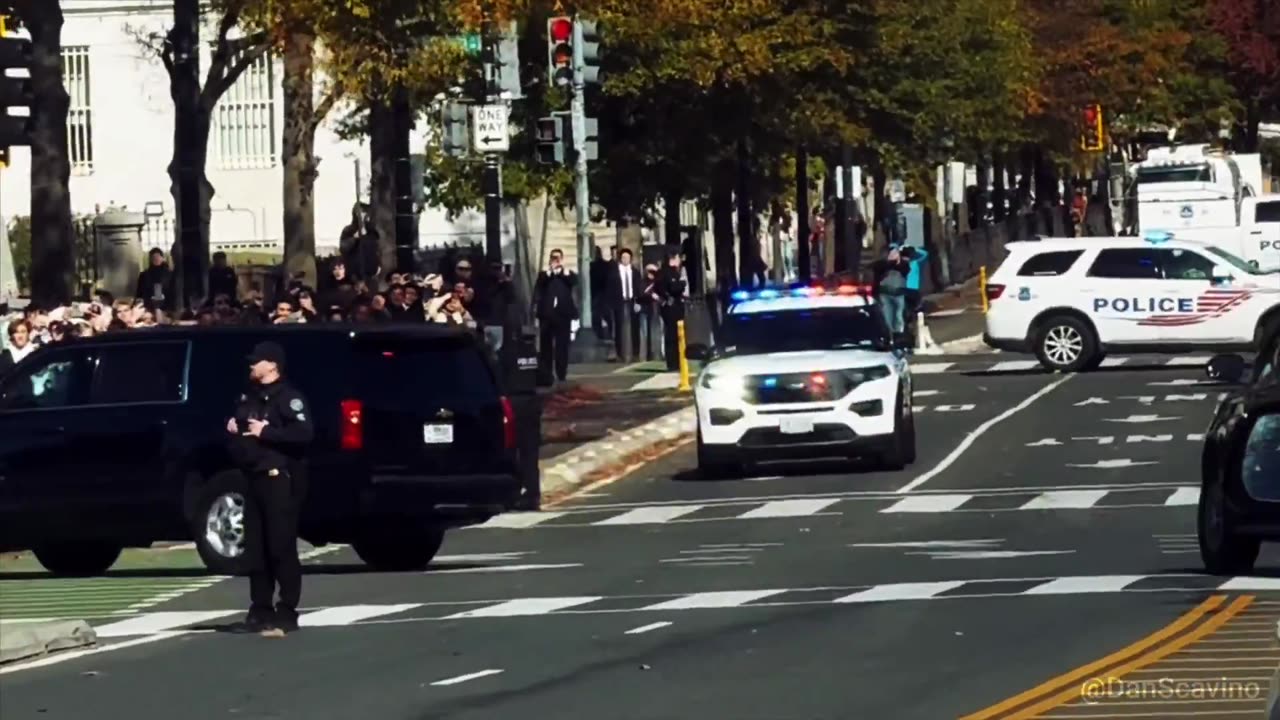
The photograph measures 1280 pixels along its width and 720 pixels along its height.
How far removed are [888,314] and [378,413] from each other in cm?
2458

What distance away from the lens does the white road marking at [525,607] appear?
17.7 meters

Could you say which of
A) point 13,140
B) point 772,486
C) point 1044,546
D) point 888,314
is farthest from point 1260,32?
point 13,140

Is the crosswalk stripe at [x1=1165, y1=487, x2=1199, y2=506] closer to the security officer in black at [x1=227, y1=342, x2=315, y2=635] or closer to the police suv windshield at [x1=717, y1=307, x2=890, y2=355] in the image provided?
the police suv windshield at [x1=717, y1=307, x2=890, y2=355]

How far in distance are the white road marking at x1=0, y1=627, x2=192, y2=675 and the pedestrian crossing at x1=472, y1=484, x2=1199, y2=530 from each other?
7689 mm

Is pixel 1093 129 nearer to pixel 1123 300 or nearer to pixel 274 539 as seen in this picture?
pixel 1123 300

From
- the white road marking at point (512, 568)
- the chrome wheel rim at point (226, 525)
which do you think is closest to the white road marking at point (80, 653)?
the chrome wheel rim at point (226, 525)

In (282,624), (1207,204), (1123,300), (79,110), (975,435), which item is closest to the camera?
(282,624)

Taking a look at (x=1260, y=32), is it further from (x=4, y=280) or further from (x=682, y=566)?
(x=682, y=566)

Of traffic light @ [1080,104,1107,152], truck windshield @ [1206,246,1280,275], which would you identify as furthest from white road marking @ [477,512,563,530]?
traffic light @ [1080,104,1107,152]

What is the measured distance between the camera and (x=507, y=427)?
72.2 ft

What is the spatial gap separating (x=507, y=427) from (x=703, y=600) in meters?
4.31

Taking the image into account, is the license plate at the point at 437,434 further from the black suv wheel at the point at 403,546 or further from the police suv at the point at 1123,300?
the police suv at the point at 1123,300

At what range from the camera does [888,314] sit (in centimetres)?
4528

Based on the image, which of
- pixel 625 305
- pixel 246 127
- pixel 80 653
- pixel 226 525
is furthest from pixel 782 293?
pixel 246 127
